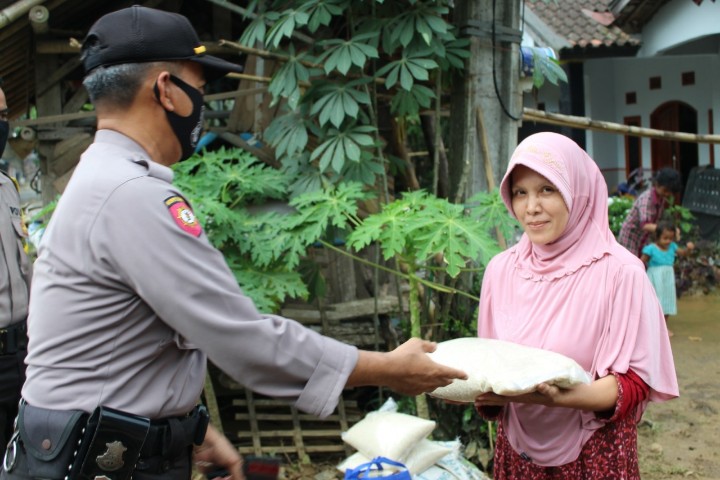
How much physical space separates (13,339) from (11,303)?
0.17m

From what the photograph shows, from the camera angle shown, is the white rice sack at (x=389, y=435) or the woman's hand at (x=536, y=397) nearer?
the woman's hand at (x=536, y=397)

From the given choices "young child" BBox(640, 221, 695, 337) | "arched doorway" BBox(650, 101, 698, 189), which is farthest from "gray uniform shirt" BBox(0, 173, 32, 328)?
"arched doorway" BBox(650, 101, 698, 189)

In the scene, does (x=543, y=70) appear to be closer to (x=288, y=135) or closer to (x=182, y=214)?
(x=288, y=135)

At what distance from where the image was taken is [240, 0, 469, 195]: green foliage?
15.3 ft

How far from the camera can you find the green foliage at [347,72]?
4.66 m

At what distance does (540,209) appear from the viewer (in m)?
2.55

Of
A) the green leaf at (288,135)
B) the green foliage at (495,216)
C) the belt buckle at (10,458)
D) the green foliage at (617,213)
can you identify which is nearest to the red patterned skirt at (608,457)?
the belt buckle at (10,458)

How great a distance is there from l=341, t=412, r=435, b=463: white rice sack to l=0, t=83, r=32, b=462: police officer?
5.38ft

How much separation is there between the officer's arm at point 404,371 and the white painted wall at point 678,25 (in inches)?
381

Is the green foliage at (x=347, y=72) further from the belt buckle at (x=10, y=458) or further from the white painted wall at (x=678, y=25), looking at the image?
the white painted wall at (x=678, y=25)

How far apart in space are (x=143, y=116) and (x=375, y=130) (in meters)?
3.11

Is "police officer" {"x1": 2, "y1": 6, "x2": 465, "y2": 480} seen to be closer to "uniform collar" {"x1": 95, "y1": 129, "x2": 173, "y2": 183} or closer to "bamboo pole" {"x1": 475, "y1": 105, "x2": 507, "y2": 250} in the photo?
"uniform collar" {"x1": 95, "y1": 129, "x2": 173, "y2": 183}

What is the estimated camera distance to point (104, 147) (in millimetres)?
1867

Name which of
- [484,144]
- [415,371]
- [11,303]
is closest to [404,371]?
[415,371]
